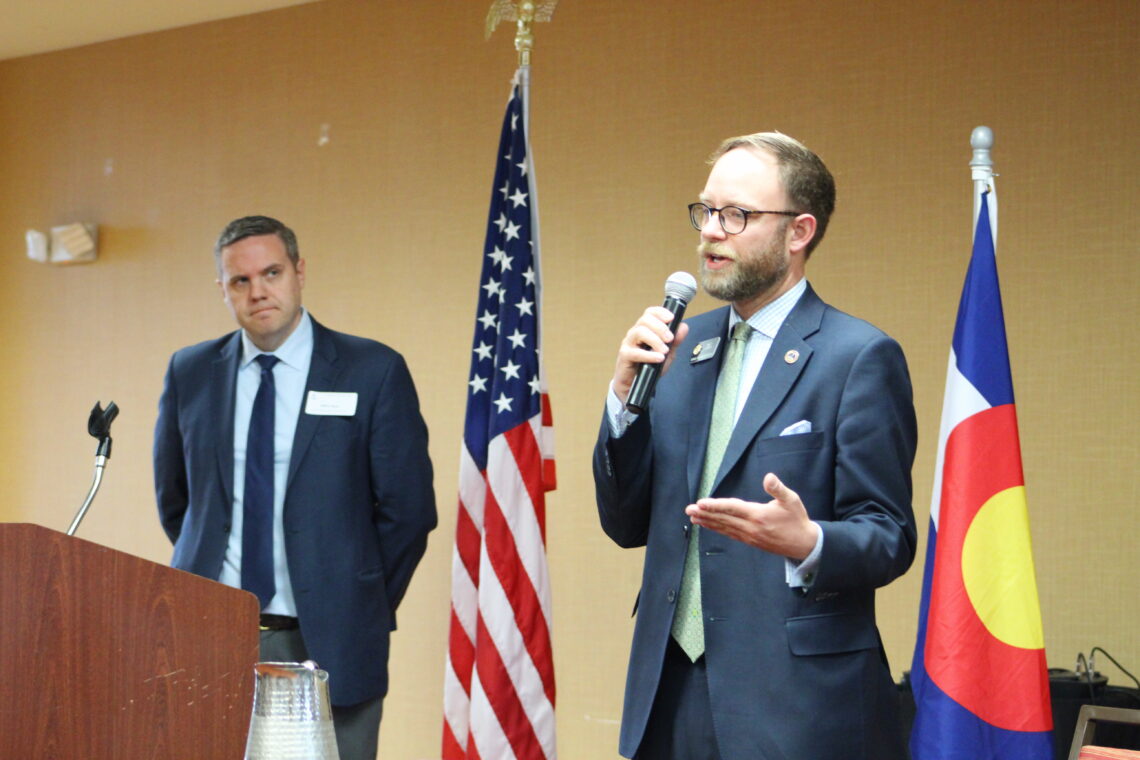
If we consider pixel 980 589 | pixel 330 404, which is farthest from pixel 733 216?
pixel 330 404

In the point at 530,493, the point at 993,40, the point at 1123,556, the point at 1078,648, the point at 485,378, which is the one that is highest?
the point at 993,40

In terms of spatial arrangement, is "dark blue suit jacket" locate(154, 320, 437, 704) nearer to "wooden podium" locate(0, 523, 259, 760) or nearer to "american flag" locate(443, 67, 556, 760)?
"american flag" locate(443, 67, 556, 760)

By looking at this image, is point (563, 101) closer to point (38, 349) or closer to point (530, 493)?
point (530, 493)

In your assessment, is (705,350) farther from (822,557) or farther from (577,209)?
(577,209)

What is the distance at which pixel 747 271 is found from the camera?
2.13 meters

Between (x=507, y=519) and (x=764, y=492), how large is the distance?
1584 millimetres

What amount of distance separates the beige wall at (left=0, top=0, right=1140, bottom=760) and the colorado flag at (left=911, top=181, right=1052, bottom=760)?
4.90 ft

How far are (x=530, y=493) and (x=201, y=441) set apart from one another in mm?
913

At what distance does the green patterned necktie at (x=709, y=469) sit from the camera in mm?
2074

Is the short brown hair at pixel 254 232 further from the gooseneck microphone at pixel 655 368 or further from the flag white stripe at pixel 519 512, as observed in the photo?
the gooseneck microphone at pixel 655 368

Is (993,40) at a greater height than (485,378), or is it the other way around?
(993,40)

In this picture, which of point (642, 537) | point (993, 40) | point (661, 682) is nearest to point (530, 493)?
point (642, 537)

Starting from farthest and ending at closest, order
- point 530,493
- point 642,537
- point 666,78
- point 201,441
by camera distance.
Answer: point 666,78
point 530,493
point 201,441
point 642,537

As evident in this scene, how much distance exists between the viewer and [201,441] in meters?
3.15
